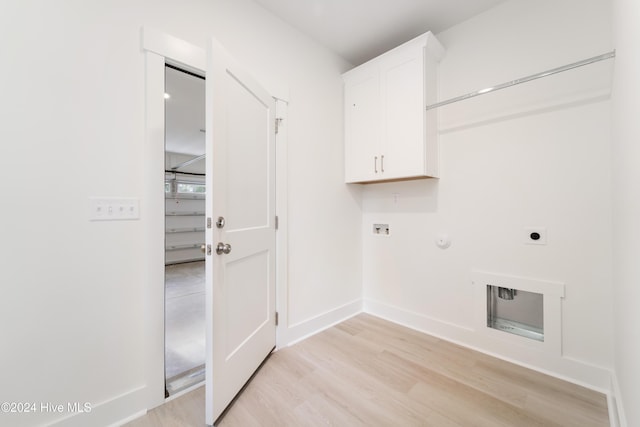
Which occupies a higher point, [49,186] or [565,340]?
[49,186]

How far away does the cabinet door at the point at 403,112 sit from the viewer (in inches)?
81.7

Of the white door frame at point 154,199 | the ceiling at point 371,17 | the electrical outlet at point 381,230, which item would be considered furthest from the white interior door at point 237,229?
the electrical outlet at point 381,230

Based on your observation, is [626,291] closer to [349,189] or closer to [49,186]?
[349,189]

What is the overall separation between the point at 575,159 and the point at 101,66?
2819 mm

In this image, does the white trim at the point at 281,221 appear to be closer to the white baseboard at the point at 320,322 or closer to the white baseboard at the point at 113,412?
the white baseboard at the point at 320,322

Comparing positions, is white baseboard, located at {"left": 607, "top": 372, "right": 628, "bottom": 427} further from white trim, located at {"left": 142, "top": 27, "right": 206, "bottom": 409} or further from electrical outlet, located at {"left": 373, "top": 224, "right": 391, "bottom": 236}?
white trim, located at {"left": 142, "top": 27, "right": 206, "bottom": 409}

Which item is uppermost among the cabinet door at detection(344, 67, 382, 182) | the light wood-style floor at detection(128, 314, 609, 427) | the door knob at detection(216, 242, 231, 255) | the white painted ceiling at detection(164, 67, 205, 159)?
the white painted ceiling at detection(164, 67, 205, 159)

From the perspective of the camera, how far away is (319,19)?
213cm

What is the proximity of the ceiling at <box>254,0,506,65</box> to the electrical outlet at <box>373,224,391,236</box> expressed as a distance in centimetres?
175

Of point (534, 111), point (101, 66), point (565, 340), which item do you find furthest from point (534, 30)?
point (101, 66)

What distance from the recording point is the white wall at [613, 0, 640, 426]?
0.90 metres

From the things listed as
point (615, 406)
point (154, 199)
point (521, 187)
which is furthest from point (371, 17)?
point (615, 406)

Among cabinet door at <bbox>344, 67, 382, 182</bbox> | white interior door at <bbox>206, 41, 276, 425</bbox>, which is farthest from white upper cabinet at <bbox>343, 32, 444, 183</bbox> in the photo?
white interior door at <bbox>206, 41, 276, 425</bbox>

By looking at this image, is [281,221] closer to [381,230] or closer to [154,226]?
[154,226]
